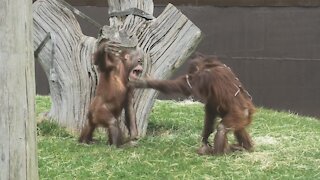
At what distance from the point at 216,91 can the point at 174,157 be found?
1.74 feet

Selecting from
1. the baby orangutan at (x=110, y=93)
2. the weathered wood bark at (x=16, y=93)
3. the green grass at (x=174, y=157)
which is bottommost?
the green grass at (x=174, y=157)

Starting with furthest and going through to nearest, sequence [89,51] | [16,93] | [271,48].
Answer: [271,48] → [89,51] → [16,93]

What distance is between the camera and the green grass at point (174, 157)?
159 inches

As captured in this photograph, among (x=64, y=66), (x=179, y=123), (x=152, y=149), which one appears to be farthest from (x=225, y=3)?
(x=152, y=149)

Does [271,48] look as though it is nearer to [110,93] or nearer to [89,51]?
[89,51]

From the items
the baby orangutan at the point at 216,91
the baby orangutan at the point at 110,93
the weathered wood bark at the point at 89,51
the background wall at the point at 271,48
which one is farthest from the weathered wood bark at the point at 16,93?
the background wall at the point at 271,48

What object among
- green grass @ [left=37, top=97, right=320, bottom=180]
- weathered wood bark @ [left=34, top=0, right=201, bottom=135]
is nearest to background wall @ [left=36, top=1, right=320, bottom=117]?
green grass @ [left=37, top=97, right=320, bottom=180]

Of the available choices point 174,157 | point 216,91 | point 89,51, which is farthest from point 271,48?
point 174,157

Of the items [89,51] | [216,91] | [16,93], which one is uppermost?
[16,93]

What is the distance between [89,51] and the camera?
17.8 feet

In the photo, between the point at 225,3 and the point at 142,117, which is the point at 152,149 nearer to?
the point at 142,117

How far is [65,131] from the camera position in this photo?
5320 mm

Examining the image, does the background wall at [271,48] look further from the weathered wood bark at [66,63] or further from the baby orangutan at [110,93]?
the baby orangutan at [110,93]

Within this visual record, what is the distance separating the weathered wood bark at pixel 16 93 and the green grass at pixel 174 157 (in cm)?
137
